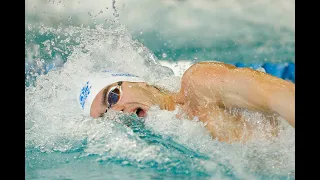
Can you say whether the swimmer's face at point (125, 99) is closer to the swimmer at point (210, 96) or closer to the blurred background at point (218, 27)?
the swimmer at point (210, 96)

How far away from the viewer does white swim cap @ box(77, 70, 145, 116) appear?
1.49 metres

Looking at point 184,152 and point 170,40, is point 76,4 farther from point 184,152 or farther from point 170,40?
point 184,152

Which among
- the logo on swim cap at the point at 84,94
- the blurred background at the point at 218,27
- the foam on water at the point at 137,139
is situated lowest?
the foam on water at the point at 137,139

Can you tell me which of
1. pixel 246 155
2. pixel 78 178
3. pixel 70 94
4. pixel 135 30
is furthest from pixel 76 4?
pixel 246 155

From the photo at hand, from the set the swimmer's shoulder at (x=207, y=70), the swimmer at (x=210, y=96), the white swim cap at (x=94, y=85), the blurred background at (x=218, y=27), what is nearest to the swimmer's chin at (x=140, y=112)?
the swimmer at (x=210, y=96)

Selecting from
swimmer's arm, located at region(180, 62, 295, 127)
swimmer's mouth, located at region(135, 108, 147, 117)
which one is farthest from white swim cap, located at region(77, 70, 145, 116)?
swimmer's arm, located at region(180, 62, 295, 127)

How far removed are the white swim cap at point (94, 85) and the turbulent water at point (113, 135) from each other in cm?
7

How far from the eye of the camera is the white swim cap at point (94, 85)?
1.49 meters

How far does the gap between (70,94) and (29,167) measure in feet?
1.66

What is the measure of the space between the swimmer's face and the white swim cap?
0.07 feet

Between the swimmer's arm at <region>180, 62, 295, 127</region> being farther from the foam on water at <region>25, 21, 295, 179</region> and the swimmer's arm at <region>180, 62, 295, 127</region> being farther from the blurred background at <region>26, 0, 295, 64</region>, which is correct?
the blurred background at <region>26, 0, 295, 64</region>

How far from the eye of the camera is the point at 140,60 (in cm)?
219

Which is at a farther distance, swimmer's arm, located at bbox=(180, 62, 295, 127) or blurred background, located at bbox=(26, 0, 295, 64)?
blurred background, located at bbox=(26, 0, 295, 64)

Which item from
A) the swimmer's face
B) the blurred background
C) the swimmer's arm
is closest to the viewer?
the swimmer's arm
